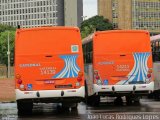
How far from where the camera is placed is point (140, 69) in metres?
22.4

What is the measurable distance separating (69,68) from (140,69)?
424 cm

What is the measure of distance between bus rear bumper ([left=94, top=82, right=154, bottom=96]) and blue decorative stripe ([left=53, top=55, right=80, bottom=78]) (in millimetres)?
3695

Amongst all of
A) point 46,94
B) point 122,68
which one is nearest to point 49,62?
point 46,94

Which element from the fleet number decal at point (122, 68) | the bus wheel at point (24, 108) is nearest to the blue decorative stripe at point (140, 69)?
the fleet number decal at point (122, 68)

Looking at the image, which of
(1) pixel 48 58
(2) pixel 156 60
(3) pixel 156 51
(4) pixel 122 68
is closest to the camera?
(1) pixel 48 58

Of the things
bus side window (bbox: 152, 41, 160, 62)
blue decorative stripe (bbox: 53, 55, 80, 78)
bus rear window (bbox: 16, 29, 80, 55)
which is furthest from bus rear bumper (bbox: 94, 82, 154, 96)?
bus side window (bbox: 152, 41, 160, 62)

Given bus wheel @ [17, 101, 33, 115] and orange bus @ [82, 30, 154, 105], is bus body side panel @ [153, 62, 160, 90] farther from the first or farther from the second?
bus wheel @ [17, 101, 33, 115]

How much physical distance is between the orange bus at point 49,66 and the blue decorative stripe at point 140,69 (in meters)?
3.71

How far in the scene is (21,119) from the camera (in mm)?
18047

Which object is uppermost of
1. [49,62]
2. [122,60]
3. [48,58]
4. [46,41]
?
[46,41]

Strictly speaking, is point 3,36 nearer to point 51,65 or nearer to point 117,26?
point 117,26

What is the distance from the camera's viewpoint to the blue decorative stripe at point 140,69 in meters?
22.4

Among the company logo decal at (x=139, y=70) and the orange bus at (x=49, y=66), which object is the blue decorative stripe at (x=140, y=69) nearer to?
the company logo decal at (x=139, y=70)

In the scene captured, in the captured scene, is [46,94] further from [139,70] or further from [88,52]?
[88,52]
